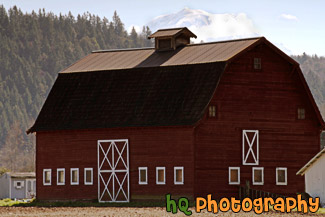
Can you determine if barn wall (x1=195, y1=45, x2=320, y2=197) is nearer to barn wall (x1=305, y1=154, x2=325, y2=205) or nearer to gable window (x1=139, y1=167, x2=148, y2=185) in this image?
gable window (x1=139, y1=167, x2=148, y2=185)

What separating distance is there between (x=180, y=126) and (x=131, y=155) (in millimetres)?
4259

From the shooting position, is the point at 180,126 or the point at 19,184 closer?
the point at 180,126

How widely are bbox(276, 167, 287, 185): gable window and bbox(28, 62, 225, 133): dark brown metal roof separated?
7084 mm

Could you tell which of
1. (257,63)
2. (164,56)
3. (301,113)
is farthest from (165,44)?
(301,113)

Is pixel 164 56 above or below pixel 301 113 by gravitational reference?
above

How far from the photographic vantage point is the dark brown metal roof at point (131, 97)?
198ft

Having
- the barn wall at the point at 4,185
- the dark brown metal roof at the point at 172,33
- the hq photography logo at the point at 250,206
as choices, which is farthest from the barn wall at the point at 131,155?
the barn wall at the point at 4,185

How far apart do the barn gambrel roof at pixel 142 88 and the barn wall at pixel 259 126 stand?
831mm

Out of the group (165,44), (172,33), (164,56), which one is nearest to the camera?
(164,56)

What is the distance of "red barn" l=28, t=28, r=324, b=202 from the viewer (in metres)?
60.2

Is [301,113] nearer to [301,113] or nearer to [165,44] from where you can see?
[301,113]

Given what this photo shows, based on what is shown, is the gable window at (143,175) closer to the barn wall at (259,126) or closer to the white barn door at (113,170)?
the white barn door at (113,170)

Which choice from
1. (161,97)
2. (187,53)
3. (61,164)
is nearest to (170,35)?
(187,53)

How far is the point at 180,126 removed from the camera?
59.7 meters
